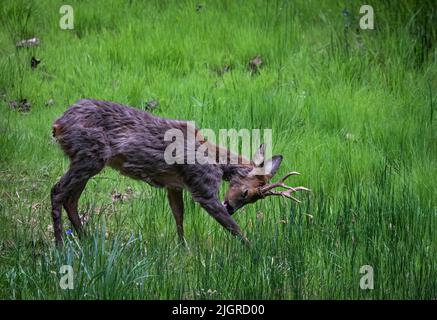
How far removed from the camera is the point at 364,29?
10.6m

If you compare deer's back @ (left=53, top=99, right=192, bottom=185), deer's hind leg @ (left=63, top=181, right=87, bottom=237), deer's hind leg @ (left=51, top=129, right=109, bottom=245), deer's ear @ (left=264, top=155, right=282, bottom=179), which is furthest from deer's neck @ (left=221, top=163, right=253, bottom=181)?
deer's hind leg @ (left=63, top=181, right=87, bottom=237)

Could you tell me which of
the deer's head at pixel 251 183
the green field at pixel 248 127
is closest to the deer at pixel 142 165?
the deer's head at pixel 251 183

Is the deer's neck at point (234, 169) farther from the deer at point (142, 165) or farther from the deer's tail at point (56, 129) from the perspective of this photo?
the deer's tail at point (56, 129)

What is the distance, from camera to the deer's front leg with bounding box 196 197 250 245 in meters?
6.66

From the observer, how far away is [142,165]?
22.6ft

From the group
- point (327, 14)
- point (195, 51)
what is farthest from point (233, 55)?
point (327, 14)

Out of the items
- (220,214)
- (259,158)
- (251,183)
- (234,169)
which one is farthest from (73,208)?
(259,158)

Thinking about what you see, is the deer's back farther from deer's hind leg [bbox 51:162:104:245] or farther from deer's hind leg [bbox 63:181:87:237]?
deer's hind leg [bbox 63:181:87:237]

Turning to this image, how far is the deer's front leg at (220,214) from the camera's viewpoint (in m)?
6.66

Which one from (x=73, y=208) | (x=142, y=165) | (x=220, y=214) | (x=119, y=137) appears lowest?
(x=220, y=214)

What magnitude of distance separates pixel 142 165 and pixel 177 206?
0.50m

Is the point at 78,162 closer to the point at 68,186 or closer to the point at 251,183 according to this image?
the point at 68,186
